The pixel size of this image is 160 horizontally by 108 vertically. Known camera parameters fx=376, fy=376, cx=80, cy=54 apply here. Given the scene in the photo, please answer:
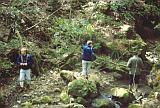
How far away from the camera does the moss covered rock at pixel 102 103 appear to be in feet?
45.9

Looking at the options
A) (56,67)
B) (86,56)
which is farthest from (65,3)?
(86,56)

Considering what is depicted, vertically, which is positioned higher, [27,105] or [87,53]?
[87,53]

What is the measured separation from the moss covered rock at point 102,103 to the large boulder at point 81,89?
1.41 feet

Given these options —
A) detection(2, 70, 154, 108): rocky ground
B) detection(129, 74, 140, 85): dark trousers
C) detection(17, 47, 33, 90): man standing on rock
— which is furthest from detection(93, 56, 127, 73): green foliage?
detection(17, 47, 33, 90): man standing on rock

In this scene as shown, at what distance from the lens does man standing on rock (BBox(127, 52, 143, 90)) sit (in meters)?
15.9

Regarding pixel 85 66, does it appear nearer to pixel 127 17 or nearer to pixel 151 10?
pixel 127 17

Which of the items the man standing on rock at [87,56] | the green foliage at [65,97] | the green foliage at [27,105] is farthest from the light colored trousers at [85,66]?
the green foliage at [27,105]

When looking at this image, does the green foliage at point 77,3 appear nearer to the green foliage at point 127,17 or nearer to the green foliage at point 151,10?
the green foliage at point 127,17

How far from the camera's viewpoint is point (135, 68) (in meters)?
16.0

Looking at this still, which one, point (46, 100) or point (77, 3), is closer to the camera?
point (46, 100)

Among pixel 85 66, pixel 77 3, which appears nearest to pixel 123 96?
pixel 85 66

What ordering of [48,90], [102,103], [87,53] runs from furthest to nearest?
[87,53], [48,90], [102,103]

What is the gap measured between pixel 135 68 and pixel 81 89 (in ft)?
9.23

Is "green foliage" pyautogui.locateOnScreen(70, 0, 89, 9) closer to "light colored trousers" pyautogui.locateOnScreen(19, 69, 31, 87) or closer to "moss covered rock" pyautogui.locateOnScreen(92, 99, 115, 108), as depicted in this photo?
"light colored trousers" pyautogui.locateOnScreen(19, 69, 31, 87)
